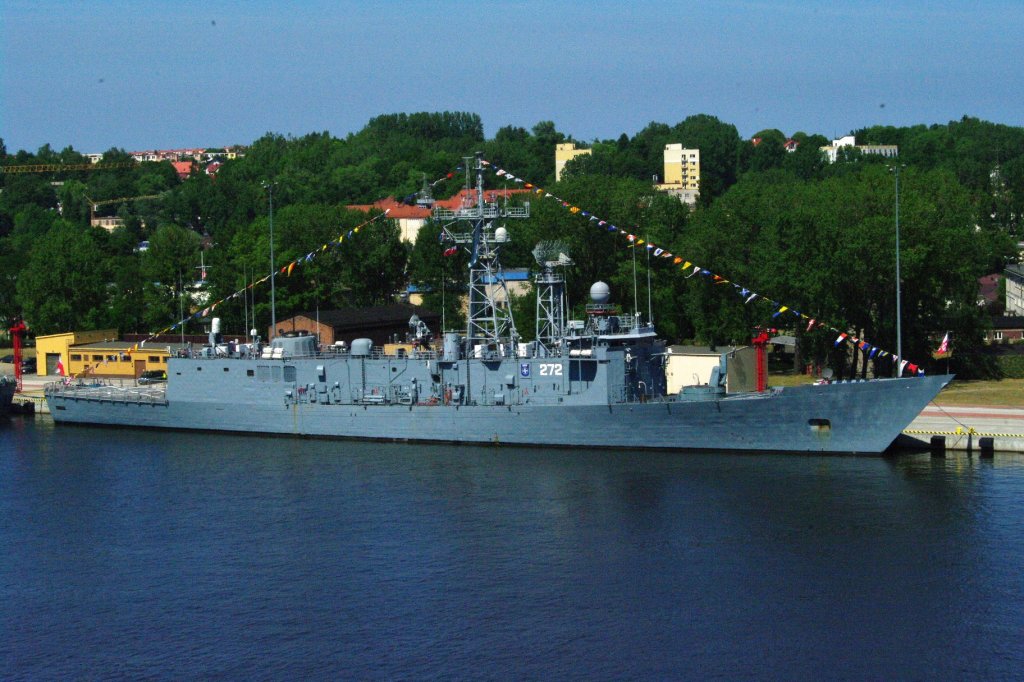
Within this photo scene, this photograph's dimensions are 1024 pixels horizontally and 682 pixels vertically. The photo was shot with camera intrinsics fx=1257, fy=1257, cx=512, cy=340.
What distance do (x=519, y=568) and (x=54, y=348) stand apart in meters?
47.2

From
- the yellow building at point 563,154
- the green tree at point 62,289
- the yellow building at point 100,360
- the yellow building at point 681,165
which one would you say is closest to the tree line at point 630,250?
the green tree at point 62,289

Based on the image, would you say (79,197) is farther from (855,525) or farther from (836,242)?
(855,525)

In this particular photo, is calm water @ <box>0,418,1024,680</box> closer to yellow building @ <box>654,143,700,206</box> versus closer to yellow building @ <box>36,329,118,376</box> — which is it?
yellow building @ <box>36,329,118,376</box>

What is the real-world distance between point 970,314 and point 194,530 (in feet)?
126

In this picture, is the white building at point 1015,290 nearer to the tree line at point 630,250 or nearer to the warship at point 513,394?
Answer: the tree line at point 630,250

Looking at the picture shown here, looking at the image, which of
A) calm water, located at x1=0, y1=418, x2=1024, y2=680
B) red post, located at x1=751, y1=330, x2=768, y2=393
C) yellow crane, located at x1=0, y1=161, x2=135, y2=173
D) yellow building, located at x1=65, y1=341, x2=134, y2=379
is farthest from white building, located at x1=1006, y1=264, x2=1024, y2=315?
yellow crane, located at x1=0, y1=161, x2=135, y2=173

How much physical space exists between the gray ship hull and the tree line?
13.2m

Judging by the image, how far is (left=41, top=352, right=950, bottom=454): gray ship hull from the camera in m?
42.2

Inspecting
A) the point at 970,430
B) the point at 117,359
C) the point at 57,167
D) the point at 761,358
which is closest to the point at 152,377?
the point at 117,359

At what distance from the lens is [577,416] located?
148 feet

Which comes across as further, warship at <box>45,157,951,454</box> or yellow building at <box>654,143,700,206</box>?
yellow building at <box>654,143,700,206</box>

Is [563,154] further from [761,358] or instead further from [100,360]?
[761,358]

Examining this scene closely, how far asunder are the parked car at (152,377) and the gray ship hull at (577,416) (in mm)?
7859

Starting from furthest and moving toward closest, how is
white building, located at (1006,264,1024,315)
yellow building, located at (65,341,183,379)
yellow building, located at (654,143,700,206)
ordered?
yellow building, located at (654,143,700,206)
white building, located at (1006,264,1024,315)
yellow building, located at (65,341,183,379)
